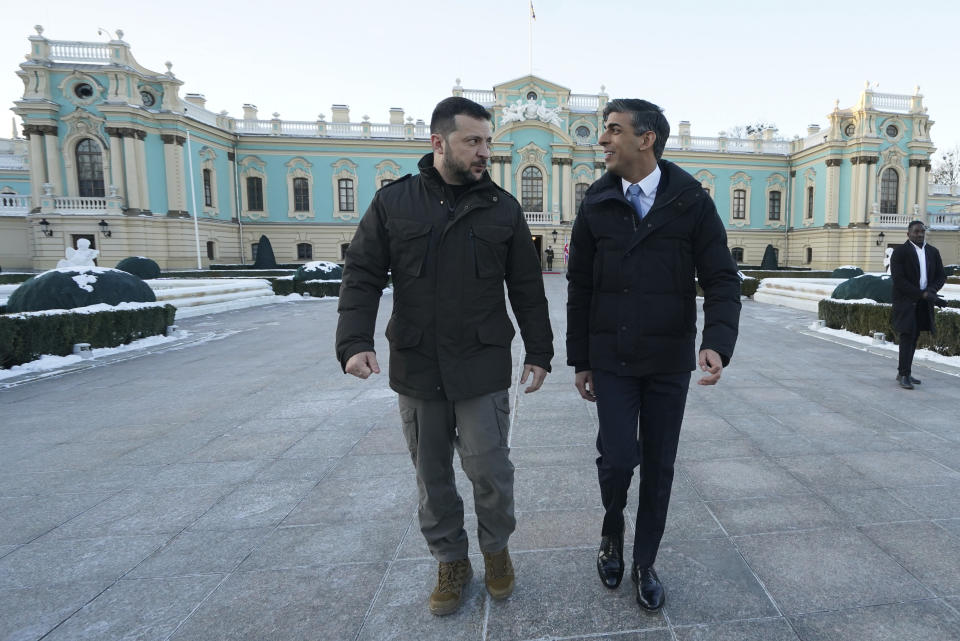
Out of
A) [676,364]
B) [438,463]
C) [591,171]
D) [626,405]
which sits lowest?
[438,463]

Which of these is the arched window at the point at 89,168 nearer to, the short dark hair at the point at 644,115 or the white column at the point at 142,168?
the white column at the point at 142,168

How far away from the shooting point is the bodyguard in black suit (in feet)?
17.8

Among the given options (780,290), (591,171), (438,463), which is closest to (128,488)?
(438,463)

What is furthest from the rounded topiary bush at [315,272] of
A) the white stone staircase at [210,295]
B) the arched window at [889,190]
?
the arched window at [889,190]

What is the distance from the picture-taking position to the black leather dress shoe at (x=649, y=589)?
7.05ft

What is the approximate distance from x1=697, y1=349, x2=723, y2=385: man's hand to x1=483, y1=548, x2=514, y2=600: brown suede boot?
1.10 meters

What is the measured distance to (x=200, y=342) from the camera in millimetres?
9547

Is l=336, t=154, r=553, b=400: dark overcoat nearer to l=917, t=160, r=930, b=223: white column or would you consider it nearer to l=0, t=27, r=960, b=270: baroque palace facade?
l=0, t=27, r=960, b=270: baroque palace facade

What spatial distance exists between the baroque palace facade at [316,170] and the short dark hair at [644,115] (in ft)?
99.9

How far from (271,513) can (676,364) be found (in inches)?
93.4

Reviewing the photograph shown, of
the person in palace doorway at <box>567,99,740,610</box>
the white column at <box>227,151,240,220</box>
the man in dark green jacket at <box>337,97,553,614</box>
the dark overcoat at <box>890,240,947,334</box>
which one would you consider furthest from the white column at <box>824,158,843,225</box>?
the man in dark green jacket at <box>337,97,553,614</box>

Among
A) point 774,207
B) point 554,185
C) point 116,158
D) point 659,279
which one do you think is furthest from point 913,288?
point 774,207

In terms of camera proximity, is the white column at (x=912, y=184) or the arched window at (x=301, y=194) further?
the arched window at (x=301, y=194)

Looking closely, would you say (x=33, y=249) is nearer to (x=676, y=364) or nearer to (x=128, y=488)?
(x=128, y=488)
